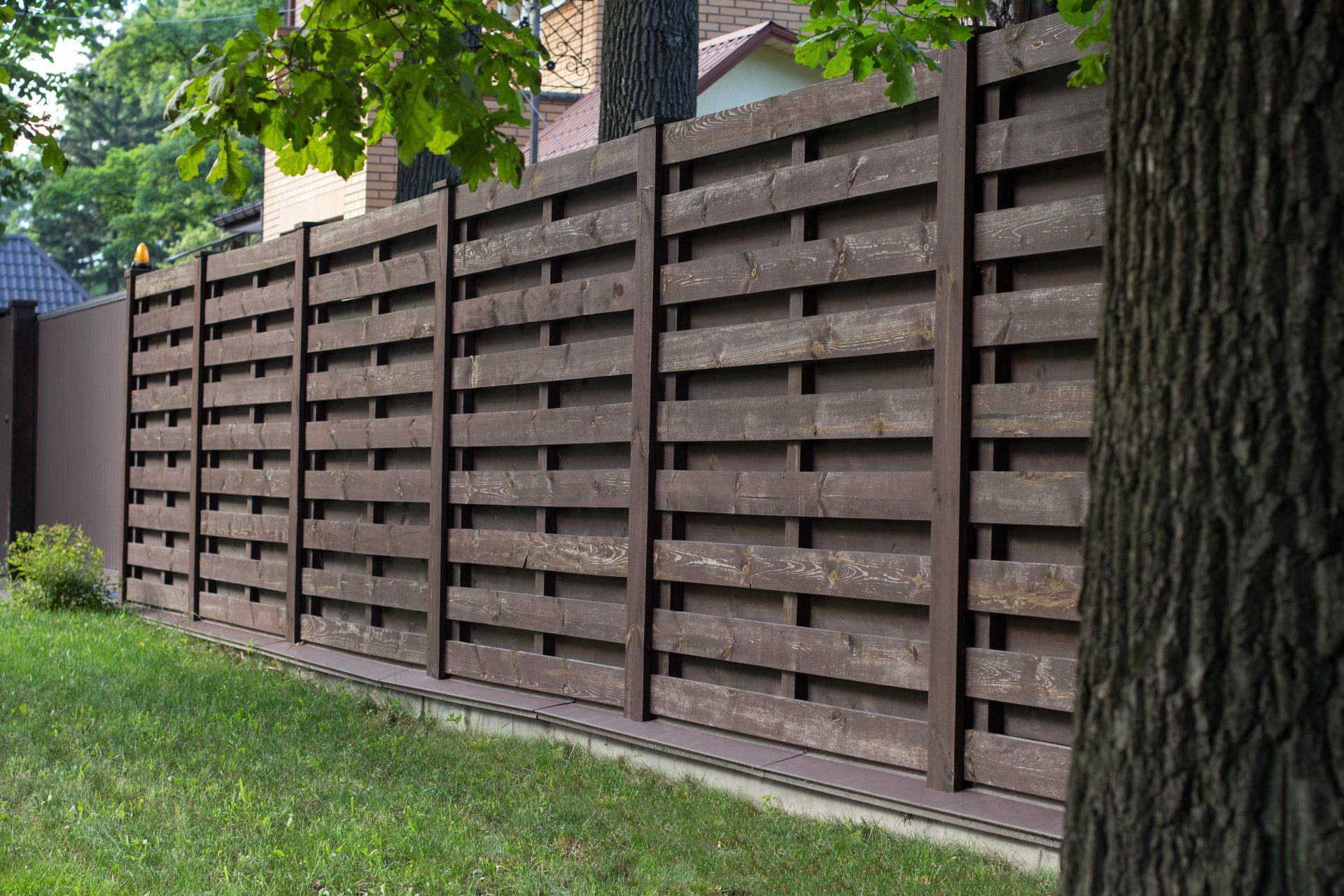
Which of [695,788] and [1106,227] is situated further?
[695,788]

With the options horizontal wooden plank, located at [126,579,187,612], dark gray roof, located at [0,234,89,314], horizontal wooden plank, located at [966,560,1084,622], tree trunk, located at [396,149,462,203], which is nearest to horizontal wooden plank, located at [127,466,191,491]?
horizontal wooden plank, located at [126,579,187,612]

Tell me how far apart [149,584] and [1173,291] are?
9.65 meters

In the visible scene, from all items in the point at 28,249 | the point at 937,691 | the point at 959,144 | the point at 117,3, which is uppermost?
the point at 117,3

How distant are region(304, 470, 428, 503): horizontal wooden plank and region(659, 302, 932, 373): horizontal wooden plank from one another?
6.86 ft

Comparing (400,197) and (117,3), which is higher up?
(117,3)

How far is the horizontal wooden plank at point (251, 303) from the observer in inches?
328

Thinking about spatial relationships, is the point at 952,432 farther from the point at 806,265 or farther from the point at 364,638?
the point at 364,638

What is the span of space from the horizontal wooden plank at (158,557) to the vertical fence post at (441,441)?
343 centimetres

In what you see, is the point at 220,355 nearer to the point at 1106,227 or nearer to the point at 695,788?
the point at 695,788

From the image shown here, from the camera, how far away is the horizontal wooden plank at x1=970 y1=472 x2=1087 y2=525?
3998 mm

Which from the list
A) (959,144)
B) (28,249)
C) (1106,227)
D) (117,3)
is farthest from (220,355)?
(28,249)

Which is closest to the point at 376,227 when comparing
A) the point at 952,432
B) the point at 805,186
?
the point at 805,186

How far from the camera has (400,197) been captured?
1101 centimetres

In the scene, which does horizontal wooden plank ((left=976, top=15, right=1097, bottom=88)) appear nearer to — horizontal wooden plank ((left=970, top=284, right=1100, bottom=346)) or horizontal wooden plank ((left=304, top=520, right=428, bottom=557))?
horizontal wooden plank ((left=970, top=284, right=1100, bottom=346))
